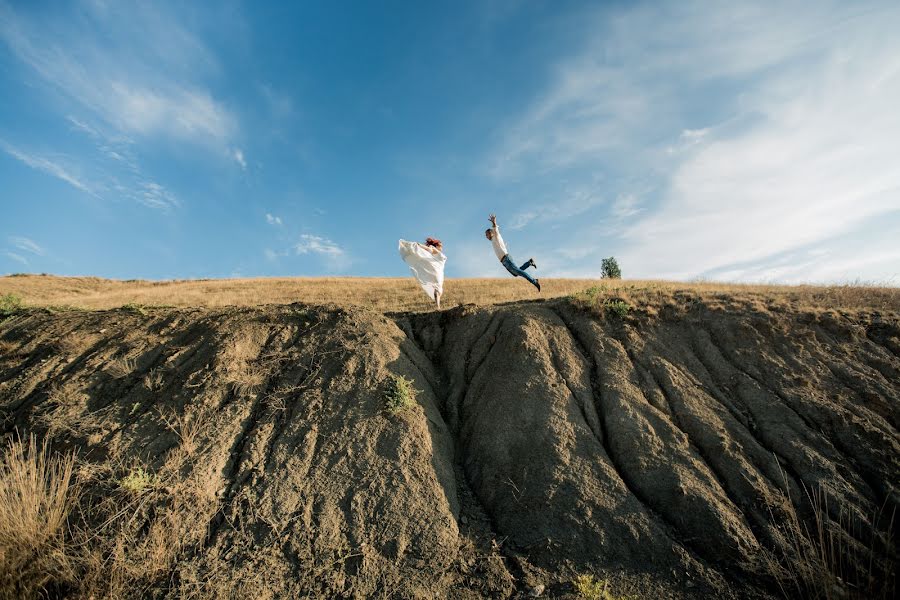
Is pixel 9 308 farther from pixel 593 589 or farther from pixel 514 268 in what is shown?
pixel 593 589

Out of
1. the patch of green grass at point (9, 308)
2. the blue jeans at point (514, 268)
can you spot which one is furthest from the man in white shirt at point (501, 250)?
the patch of green grass at point (9, 308)

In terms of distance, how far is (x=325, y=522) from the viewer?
7324 mm

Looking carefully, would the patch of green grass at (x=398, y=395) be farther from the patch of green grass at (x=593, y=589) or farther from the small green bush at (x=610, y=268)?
the small green bush at (x=610, y=268)

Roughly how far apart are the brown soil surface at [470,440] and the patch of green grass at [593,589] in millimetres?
215

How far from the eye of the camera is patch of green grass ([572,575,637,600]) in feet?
20.3

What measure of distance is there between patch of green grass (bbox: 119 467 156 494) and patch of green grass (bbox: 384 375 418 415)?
428 centimetres

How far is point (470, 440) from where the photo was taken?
952 cm

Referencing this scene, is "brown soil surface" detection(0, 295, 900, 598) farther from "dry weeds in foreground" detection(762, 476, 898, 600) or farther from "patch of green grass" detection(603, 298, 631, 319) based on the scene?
"patch of green grass" detection(603, 298, 631, 319)

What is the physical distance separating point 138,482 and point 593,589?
7.43 metres

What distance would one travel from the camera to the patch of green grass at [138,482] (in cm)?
723

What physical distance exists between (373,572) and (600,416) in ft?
17.8

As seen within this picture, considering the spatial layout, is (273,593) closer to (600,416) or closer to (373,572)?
(373,572)

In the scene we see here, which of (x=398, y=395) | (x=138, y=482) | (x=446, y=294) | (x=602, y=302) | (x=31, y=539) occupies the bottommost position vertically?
→ (x=31, y=539)

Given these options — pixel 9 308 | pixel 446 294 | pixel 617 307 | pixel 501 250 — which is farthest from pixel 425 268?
pixel 9 308
